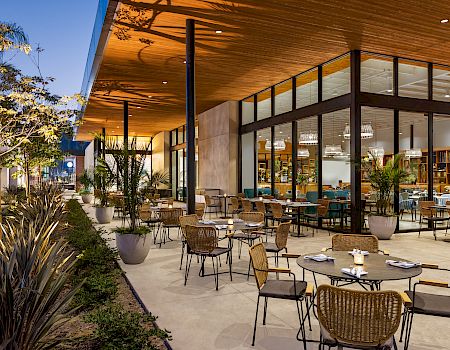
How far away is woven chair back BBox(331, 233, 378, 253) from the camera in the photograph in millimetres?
4418

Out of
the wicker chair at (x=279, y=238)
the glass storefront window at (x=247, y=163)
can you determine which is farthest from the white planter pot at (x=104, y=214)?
the wicker chair at (x=279, y=238)

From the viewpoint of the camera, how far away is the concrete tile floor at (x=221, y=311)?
3527mm

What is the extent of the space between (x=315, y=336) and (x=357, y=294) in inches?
55.2

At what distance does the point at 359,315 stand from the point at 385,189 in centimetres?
717

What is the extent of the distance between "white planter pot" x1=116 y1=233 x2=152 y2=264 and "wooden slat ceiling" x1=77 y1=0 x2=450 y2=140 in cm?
388

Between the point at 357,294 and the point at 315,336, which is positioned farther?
the point at 315,336

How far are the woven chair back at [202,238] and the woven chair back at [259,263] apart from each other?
1.54m

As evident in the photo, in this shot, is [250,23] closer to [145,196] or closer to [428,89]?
[145,196]

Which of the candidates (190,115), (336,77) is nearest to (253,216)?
(190,115)

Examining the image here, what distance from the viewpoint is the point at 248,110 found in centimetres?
1493

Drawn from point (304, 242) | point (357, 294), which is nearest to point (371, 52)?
point (304, 242)

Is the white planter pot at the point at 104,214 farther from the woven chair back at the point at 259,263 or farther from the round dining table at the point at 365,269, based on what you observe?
the round dining table at the point at 365,269

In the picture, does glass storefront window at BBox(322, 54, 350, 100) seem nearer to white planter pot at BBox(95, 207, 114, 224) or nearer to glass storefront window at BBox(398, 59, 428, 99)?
glass storefront window at BBox(398, 59, 428, 99)

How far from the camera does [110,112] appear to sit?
55.7 ft
